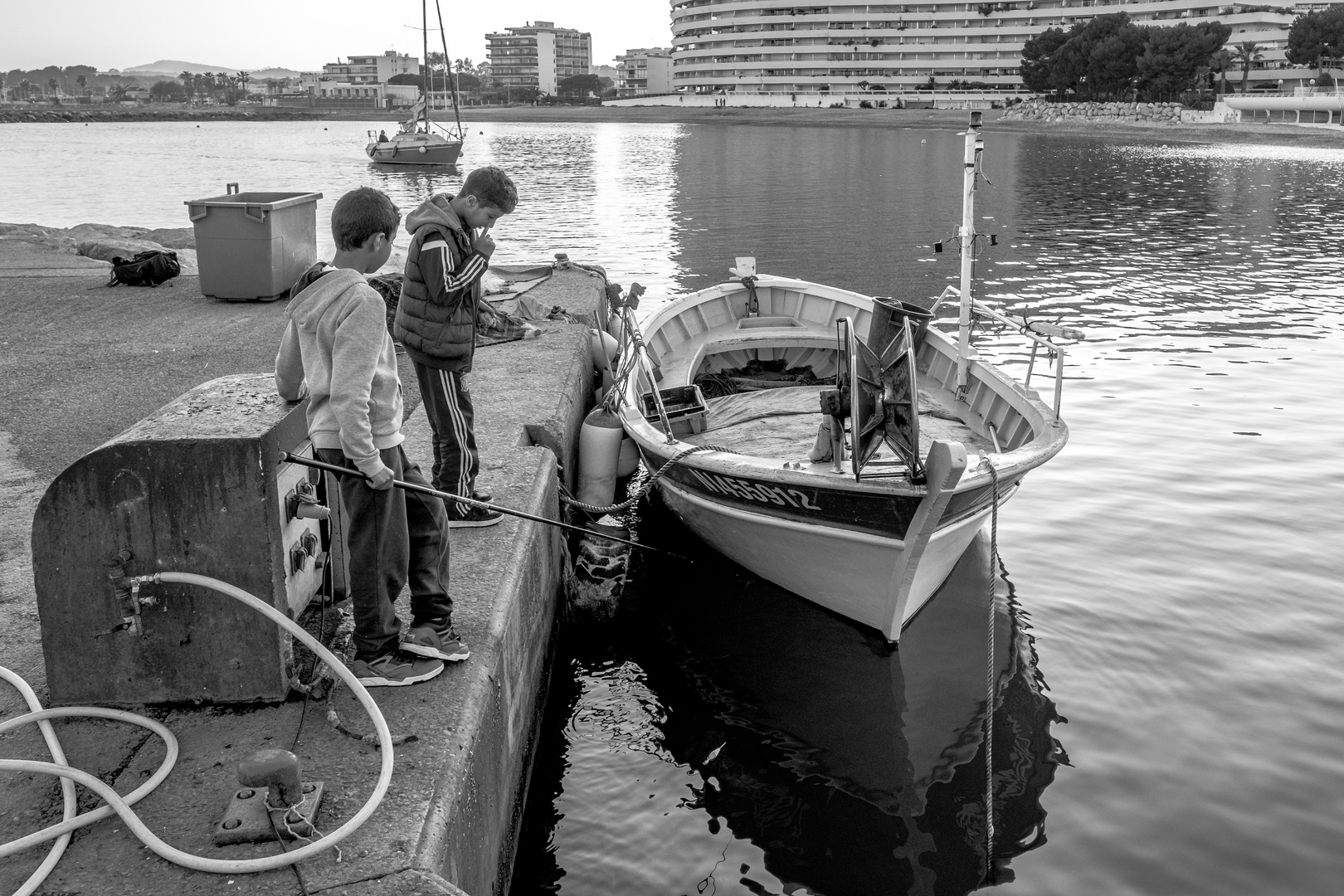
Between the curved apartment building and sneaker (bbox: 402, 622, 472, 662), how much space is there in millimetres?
145742

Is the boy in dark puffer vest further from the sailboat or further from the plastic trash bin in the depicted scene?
the sailboat

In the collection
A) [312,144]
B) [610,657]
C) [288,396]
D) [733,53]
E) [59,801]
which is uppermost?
[733,53]

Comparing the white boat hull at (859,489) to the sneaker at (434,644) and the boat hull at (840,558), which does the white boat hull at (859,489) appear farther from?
the sneaker at (434,644)

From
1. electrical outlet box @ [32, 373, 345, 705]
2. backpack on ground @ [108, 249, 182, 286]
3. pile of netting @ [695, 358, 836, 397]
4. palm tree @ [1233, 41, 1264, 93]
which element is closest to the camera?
electrical outlet box @ [32, 373, 345, 705]

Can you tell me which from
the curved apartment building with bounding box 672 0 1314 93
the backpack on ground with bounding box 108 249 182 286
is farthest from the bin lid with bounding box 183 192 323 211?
the curved apartment building with bounding box 672 0 1314 93

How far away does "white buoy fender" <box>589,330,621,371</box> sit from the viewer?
11.5 m

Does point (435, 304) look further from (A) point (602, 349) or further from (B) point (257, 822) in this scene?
(A) point (602, 349)

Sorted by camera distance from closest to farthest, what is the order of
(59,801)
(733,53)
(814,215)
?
(59,801) < (814,215) < (733,53)

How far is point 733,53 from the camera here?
524 feet

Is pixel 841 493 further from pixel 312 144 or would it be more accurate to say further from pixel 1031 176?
pixel 312 144

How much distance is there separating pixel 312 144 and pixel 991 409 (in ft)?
311

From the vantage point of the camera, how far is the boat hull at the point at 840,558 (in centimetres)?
680

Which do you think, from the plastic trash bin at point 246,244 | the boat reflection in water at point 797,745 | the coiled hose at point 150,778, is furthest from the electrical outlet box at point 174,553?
the plastic trash bin at point 246,244

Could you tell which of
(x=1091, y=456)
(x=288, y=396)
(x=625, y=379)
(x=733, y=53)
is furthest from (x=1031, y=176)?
(x=733, y=53)
